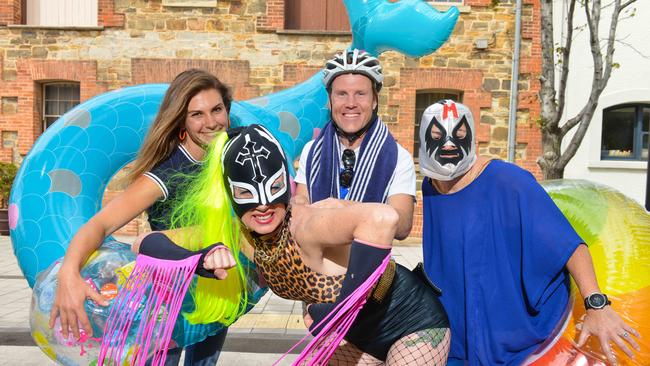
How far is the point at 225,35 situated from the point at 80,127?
804 cm

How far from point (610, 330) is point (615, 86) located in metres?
9.89

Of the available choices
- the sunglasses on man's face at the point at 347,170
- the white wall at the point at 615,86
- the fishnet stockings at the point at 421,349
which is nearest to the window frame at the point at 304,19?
the white wall at the point at 615,86

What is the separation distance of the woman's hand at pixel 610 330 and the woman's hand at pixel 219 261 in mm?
1308

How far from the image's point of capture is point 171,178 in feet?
7.51

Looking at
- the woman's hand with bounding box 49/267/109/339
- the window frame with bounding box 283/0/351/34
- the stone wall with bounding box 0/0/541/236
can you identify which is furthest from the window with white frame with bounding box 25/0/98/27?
the woman's hand with bounding box 49/267/109/339

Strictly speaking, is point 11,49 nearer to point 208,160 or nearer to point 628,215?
point 208,160

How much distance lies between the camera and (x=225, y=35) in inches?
407

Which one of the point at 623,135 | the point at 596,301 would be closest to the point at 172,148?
the point at 596,301

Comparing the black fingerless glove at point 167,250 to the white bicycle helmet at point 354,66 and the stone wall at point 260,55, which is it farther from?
the stone wall at point 260,55

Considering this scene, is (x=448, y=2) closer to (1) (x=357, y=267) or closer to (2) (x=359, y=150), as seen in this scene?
(2) (x=359, y=150)

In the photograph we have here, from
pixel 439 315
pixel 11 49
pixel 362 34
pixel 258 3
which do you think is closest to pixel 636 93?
pixel 258 3

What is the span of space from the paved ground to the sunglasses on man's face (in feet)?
9.44

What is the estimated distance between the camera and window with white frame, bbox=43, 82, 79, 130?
11.0 metres

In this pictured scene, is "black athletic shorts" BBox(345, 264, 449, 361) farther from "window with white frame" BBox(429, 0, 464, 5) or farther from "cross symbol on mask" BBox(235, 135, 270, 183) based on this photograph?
"window with white frame" BBox(429, 0, 464, 5)
